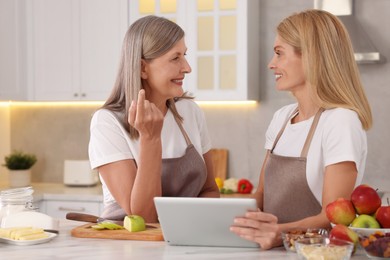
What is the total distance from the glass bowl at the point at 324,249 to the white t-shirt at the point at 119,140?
2.73 ft

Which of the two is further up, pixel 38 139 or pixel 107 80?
pixel 107 80

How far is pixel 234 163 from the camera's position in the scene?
5.04 metres

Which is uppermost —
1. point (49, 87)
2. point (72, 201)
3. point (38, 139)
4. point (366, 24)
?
point (366, 24)

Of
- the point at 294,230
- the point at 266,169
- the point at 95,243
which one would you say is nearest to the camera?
the point at 294,230

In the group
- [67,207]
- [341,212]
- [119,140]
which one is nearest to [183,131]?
[119,140]

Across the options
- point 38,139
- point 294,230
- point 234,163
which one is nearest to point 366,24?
point 234,163

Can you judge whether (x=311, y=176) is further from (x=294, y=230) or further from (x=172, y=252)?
(x=172, y=252)

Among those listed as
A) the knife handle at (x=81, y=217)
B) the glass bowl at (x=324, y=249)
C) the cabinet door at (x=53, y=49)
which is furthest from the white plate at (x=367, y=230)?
the cabinet door at (x=53, y=49)

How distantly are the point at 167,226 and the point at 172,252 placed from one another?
0.08m

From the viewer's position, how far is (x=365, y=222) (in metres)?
2.08

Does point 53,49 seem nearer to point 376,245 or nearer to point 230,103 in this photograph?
point 230,103

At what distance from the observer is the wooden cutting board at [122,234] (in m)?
2.30

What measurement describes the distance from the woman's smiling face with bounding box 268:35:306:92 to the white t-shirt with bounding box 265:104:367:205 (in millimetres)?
142

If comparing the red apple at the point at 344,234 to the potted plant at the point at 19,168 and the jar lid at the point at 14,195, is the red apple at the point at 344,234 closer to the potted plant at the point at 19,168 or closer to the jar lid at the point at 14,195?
the jar lid at the point at 14,195
